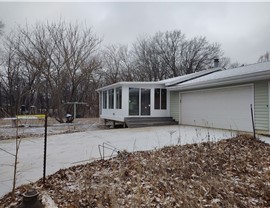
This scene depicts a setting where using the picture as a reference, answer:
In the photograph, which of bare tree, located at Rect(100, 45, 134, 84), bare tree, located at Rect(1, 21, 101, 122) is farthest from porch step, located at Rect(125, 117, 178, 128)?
bare tree, located at Rect(100, 45, 134, 84)

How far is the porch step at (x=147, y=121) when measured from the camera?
12016mm

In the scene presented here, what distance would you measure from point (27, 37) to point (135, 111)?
12.3 m

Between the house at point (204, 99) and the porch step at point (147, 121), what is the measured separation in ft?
0.59

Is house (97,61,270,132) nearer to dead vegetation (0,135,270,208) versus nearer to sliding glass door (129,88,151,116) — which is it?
sliding glass door (129,88,151,116)

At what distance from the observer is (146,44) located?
27266 mm

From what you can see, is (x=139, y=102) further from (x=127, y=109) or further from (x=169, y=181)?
(x=169, y=181)

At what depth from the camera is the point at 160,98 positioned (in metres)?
13.5

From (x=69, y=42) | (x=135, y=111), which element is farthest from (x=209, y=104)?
(x=69, y=42)

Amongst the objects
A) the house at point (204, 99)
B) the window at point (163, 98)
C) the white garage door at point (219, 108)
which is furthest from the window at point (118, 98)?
the white garage door at point (219, 108)

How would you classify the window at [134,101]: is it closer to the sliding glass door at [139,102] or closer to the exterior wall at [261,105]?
the sliding glass door at [139,102]

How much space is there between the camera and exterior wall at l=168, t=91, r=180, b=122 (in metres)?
13.0

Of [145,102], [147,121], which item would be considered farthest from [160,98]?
[147,121]

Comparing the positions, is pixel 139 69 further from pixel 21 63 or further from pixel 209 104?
pixel 209 104

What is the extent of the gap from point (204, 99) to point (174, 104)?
98.8 inches
